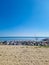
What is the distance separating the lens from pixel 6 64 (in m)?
3.46

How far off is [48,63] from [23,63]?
2.33 feet

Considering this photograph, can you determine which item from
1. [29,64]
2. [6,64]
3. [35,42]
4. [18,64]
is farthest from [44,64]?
[35,42]

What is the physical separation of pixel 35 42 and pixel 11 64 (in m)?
6.01

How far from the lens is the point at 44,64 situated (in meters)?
3.44

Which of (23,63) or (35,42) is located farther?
(35,42)

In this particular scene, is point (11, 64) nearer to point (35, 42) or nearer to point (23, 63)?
point (23, 63)

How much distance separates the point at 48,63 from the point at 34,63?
0.40 meters

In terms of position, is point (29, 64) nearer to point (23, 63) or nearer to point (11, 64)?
point (23, 63)

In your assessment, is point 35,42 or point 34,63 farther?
point 35,42

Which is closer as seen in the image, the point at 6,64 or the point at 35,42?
the point at 6,64

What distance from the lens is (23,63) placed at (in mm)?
3543

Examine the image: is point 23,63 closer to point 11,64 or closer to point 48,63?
point 11,64

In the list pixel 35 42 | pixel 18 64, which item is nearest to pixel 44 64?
pixel 18 64

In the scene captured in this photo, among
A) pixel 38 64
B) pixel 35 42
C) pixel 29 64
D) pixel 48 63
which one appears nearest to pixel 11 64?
pixel 29 64
